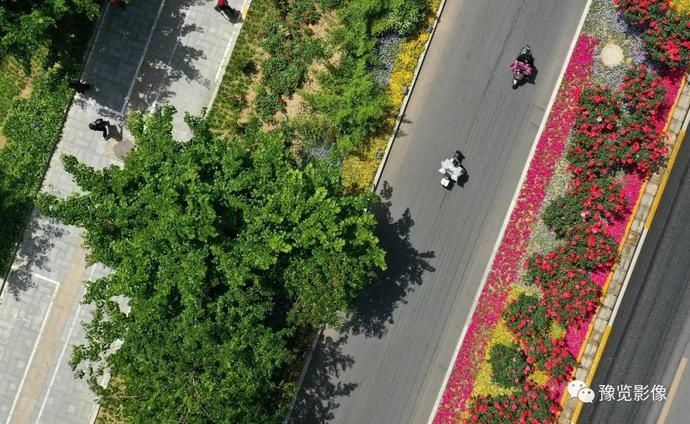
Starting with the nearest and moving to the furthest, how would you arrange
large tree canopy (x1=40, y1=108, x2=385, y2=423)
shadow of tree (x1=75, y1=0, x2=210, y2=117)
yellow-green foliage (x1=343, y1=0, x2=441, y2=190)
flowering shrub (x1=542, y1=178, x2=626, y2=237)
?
large tree canopy (x1=40, y1=108, x2=385, y2=423)
flowering shrub (x1=542, y1=178, x2=626, y2=237)
yellow-green foliage (x1=343, y1=0, x2=441, y2=190)
shadow of tree (x1=75, y1=0, x2=210, y2=117)

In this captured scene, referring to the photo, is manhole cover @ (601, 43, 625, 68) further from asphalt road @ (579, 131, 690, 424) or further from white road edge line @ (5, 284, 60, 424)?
white road edge line @ (5, 284, 60, 424)

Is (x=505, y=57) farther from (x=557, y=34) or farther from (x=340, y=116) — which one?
(x=340, y=116)

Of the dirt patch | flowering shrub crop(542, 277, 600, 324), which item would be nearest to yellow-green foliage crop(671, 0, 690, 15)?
flowering shrub crop(542, 277, 600, 324)

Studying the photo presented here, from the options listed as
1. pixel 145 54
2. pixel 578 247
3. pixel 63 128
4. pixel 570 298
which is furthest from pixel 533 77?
pixel 63 128

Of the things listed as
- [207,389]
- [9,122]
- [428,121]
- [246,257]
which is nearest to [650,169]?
[428,121]

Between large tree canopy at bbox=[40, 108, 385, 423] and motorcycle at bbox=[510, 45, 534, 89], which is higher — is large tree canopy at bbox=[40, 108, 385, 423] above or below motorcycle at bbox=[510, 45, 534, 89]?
below

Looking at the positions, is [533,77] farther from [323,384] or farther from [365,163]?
[323,384]
